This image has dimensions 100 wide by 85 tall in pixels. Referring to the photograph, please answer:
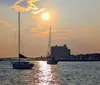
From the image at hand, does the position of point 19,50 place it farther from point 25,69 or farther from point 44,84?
point 44,84

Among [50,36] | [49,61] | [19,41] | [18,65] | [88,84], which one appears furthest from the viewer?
[49,61]

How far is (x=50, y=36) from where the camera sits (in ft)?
566

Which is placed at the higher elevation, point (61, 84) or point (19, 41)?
point (19, 41)

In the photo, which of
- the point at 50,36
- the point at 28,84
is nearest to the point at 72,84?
the point at 28,84

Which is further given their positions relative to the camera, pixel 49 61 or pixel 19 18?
pixel 49 61

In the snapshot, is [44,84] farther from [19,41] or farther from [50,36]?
[50,36]

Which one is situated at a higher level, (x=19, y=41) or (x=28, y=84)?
(x=19, y=41)

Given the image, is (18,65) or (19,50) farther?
(18,65)

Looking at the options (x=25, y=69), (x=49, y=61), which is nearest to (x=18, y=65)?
(x=25, y=69)

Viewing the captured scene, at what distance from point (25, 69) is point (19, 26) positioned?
15.8 meters

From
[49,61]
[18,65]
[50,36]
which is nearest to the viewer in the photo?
[18,65]

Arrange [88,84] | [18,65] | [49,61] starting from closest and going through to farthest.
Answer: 1. [88,84]
2. [18,65]
3. [49,61]

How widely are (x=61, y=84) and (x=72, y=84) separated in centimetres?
195

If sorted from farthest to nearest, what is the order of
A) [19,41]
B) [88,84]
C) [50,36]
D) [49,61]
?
[49,61] < [50,36] < [19,41] < [88,84]
